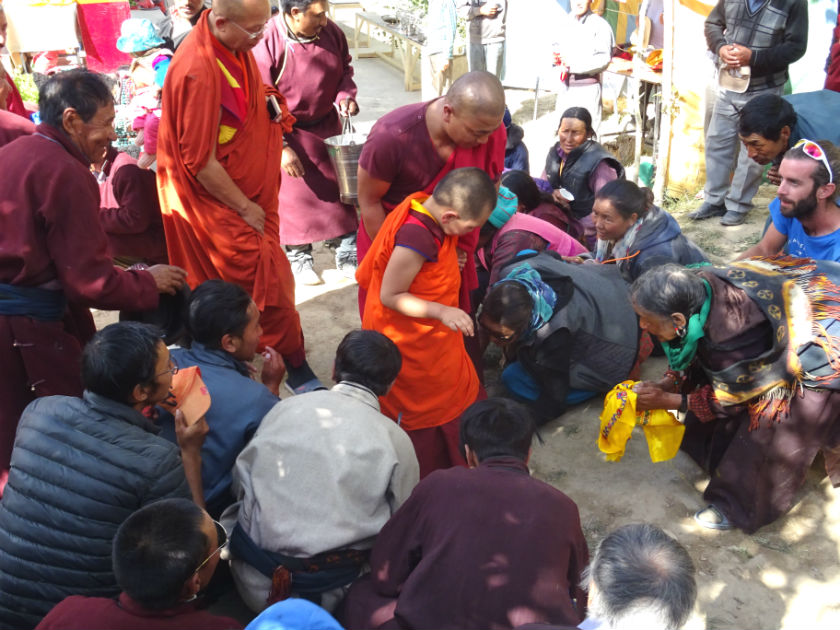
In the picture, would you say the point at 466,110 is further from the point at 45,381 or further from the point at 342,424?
the point at 45,381

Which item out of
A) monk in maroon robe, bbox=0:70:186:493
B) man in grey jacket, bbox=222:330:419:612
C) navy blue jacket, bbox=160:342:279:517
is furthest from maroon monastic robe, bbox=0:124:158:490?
man in grey jacket, bbox=222:330:419:612

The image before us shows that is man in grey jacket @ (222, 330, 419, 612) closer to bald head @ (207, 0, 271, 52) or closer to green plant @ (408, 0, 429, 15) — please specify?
bald head @ (207, 0, 271, 52)

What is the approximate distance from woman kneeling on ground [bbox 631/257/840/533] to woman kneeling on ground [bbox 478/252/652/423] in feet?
1.94

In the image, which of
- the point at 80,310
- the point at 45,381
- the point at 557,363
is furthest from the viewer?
the point at 557,363

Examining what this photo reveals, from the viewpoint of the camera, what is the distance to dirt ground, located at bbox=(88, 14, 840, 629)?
9.91ft

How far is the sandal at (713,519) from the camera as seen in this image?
339 centimetres

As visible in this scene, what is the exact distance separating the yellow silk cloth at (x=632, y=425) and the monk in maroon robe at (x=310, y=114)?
8.69ft

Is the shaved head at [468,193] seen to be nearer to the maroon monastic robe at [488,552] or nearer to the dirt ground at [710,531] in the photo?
the maroon monastic robe at [488,552]

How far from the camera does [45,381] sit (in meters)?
3.17

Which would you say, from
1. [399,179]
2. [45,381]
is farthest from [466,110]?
[45,381]

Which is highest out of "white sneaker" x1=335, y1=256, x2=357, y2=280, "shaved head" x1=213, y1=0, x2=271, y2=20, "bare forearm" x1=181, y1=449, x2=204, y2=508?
"shaved head" x1=213, y1=0, x2=271, y2=20

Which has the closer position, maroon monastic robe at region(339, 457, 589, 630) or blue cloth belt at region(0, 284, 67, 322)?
maroon monastic robe at region(339, 457, 589, 630)

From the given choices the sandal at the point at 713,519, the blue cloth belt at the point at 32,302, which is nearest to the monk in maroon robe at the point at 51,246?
the blue cloth belt at the point at 32,302

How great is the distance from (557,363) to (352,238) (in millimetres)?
2294
